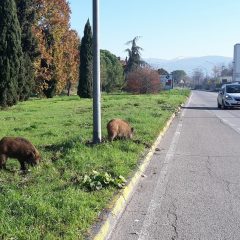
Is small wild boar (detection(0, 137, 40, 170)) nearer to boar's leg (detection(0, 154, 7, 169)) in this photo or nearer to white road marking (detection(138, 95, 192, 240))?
boar's leg (detection(0, 154, 7, 169))

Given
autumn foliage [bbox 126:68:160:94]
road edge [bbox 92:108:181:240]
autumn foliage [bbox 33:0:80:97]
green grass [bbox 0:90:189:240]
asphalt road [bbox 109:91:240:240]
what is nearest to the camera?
green grass [bbox 0:90:189:240]

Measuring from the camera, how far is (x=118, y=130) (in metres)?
11.5

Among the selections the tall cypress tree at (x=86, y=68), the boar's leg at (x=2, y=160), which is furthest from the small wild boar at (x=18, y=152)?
the tall cypress tree at (x=86, y=68)

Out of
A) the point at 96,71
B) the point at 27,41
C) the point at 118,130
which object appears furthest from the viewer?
the point at 27,41

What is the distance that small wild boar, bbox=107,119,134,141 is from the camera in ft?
36.8

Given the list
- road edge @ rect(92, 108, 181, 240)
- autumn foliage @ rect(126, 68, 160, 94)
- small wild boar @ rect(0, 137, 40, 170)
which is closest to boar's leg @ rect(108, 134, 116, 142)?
road edge @ rect(92, 108, 181, 240)

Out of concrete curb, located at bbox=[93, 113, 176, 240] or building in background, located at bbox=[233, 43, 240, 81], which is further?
building in background, located at bbox=[233, 43, 240, 81]

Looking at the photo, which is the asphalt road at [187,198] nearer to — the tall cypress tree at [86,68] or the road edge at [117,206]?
the road edge at [117,206]

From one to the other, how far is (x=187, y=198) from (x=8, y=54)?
22.8 metres

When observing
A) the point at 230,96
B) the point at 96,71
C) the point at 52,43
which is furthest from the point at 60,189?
the point at 52,43

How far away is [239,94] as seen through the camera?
100ft

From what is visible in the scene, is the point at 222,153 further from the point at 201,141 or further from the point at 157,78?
the point at 157,78

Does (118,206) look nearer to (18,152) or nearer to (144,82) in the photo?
(18,152)

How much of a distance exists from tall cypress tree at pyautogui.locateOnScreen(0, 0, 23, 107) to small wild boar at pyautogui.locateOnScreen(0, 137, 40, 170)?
63.9ft
